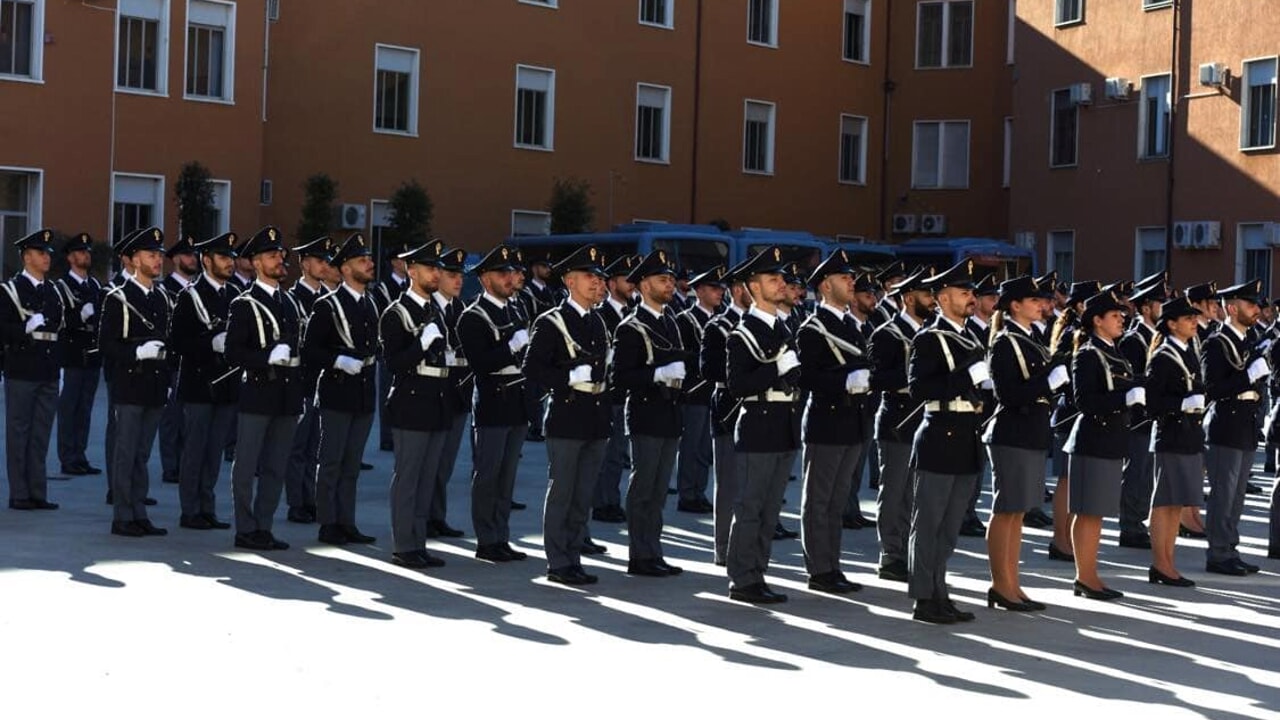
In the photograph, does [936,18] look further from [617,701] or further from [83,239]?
[617,701]

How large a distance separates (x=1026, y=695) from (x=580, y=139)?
3025 centimetres

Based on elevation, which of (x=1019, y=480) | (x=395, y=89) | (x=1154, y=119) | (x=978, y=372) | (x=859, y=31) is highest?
(x=859, y=31)

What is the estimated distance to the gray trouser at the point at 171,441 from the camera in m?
16.4

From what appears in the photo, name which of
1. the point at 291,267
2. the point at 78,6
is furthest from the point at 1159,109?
the point at 78,6

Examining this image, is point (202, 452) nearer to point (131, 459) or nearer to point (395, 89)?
point (131, 459)

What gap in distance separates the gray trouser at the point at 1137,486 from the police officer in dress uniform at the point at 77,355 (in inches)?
339

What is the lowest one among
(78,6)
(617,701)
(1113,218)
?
(617,701)

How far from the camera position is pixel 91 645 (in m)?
9.31

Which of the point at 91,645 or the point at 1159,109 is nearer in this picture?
the point at 91,645

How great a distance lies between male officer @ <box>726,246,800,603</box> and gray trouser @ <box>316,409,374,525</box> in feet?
10.4

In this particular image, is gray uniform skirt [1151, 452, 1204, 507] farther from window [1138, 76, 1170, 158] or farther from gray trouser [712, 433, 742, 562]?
window [1138, 76, 1170, 158]

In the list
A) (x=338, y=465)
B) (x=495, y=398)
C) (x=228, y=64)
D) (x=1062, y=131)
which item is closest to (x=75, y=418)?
(x=338, y=465)

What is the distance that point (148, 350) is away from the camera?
43.1ft

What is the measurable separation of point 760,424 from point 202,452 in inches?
180
